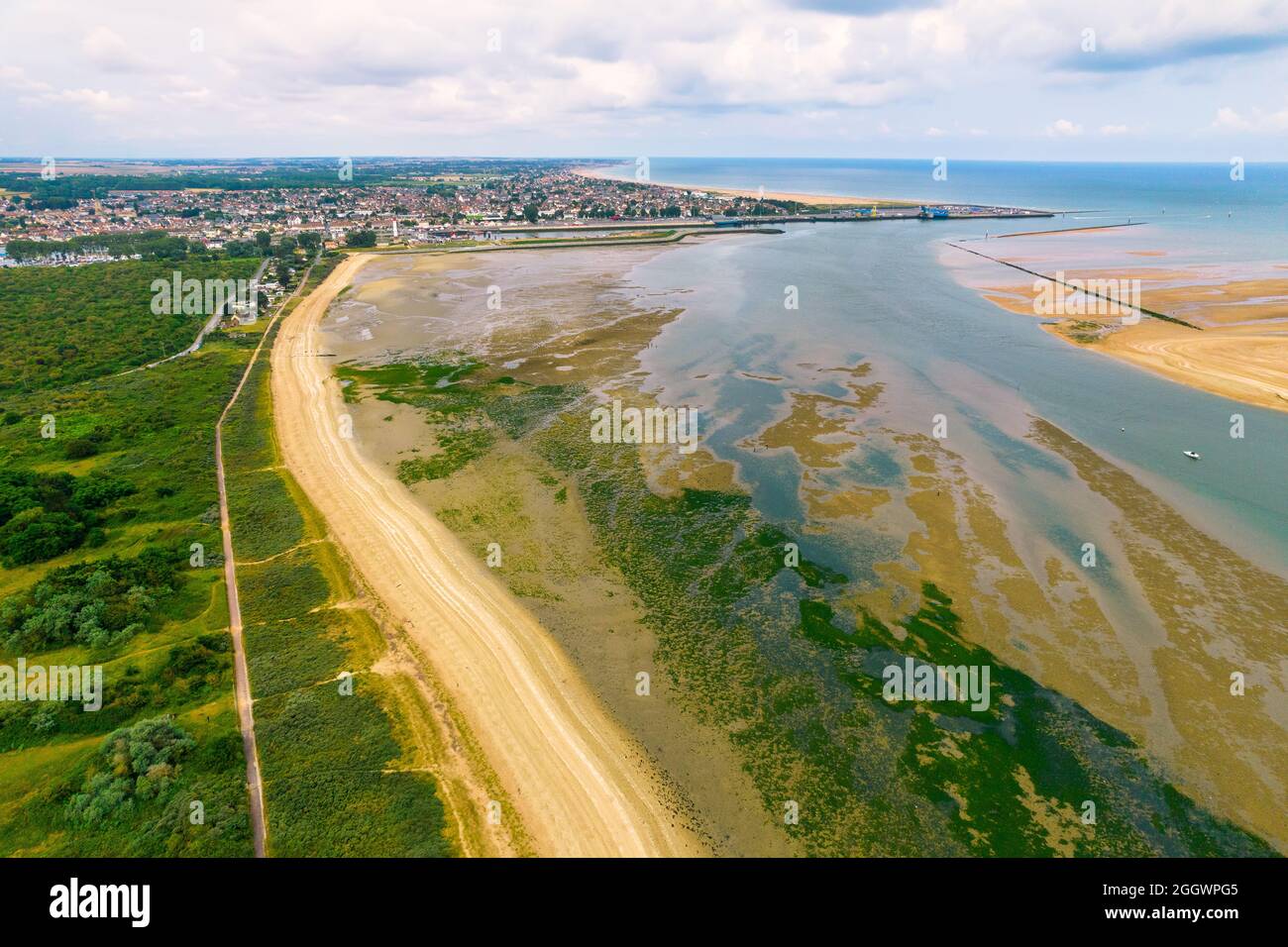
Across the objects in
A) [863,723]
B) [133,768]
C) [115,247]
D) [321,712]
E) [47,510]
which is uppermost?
[115,247]

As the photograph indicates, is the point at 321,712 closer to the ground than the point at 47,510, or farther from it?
closer to the ground

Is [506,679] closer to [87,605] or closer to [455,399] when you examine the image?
[87,605]

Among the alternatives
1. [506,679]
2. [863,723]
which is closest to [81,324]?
[506,679]

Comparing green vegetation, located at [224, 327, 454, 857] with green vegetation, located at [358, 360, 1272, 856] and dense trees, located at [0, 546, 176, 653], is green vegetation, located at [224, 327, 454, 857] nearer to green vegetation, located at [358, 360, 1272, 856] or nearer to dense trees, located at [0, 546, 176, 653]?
dense trees, located at [0, 546, 176, 653]

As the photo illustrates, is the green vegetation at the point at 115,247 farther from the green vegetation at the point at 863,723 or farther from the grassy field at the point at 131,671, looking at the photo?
the green vegetation at the point at 863,723
